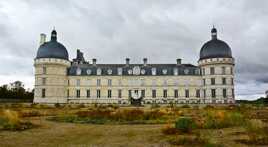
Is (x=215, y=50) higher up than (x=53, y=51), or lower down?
lower down

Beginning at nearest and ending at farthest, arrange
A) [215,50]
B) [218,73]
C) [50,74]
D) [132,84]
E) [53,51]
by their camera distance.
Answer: [218,73] < [215,50] < [50,74] < [53,51] < [132,84]

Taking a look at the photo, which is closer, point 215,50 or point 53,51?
point 215,50

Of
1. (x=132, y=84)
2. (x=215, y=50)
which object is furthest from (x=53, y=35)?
(x=215, y=50)

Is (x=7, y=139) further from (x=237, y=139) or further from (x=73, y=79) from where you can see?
(x=73, y=79)

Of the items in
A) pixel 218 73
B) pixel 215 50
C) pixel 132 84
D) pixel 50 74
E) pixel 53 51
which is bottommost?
pixel 132 84

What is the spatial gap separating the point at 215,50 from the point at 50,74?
2894cm

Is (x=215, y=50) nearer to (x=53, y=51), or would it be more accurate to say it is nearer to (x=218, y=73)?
(x=218, y=73)

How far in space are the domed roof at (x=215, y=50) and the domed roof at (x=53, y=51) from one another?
984 inches

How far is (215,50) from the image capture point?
5081cm

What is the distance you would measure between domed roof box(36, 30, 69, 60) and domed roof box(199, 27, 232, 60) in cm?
2499

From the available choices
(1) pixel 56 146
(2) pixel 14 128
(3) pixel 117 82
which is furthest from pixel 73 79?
(1) pixel 56 146

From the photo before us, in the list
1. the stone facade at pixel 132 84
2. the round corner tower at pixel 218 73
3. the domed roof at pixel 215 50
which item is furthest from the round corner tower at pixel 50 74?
A: the round corner tower at pixel 218 73

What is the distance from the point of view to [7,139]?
8.84 metres

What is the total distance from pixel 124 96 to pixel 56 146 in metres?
46.8
